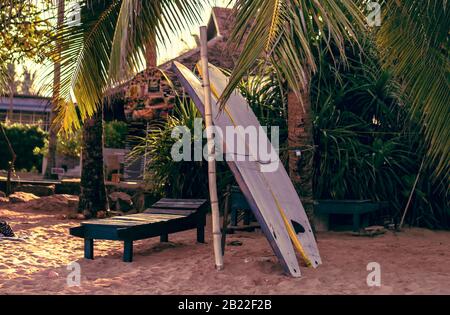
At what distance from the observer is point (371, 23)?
661cm

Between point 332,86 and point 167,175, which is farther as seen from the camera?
point 167,175

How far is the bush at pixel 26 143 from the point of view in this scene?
86.4 feet

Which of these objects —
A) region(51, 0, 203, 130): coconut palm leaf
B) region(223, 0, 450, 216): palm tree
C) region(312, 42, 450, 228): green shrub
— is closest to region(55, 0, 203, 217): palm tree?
region(51, 0, 203, 130): coconut palm leaf

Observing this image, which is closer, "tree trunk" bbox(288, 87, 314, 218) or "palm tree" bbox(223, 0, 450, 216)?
"palm tree" bbox(223, 0, 450, 216)

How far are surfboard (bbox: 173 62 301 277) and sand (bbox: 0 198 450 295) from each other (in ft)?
0.71

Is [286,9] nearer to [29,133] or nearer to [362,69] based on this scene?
[362,69]

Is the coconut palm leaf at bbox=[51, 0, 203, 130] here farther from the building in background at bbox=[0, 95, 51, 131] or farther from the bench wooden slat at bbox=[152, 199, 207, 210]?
the building in background at bbox=[0, 95, 51, 131]

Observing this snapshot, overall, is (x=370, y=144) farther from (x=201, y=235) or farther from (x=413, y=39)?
(x=413, y=39)

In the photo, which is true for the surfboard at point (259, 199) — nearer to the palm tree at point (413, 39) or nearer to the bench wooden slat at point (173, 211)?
the palm tree at point (413, 39)

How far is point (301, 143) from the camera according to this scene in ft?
23.9

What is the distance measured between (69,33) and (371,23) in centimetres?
356

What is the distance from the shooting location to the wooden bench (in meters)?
6.48

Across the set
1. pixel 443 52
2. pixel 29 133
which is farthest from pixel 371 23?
pixel 29 133

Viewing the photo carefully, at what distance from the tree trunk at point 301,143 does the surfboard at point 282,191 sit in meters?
0.20
